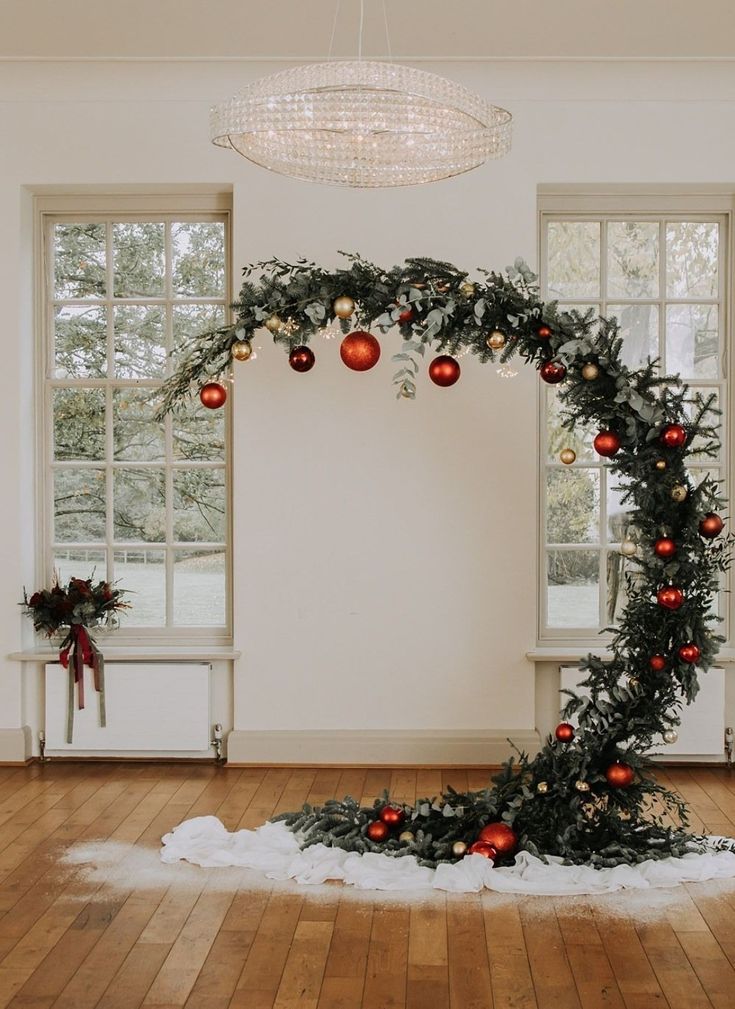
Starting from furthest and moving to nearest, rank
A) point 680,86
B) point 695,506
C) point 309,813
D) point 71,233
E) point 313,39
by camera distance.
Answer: point 71,233 < point 680,86 < point 313,39 < point 309,813 < point 695,506

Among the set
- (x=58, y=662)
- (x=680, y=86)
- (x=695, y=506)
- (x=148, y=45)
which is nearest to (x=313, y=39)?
(x=148, y=45)

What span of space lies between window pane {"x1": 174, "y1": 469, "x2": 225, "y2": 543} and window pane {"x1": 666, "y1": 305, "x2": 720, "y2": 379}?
2.36m

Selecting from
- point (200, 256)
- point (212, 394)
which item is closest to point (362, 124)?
point (212, 394)

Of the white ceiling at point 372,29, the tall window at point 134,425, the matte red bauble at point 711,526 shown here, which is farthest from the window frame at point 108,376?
the matte red bauble at point 711,526

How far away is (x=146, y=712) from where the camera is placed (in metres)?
5.35

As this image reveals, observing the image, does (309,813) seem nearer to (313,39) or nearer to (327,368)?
(327,368)

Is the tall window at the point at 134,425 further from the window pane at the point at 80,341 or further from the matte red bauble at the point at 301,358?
the matte red bauble at the point at 301,358

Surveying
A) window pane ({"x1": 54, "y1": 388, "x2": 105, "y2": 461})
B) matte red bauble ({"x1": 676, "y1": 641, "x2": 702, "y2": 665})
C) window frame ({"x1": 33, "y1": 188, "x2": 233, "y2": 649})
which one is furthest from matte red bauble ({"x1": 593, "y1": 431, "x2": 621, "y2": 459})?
window pane ({"x1": 54, "y1": 388, "x2": 105, "y2": 461})

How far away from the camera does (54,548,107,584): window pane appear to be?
559cm

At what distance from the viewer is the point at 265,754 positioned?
5.30 metres

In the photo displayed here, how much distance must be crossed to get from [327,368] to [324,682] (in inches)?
59.9

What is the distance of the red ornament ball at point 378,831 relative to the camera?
4059 mm

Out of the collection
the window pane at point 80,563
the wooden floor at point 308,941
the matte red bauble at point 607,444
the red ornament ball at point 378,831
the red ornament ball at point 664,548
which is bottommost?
the wooden floor at point 308,941

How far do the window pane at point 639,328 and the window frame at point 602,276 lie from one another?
0.04 m
